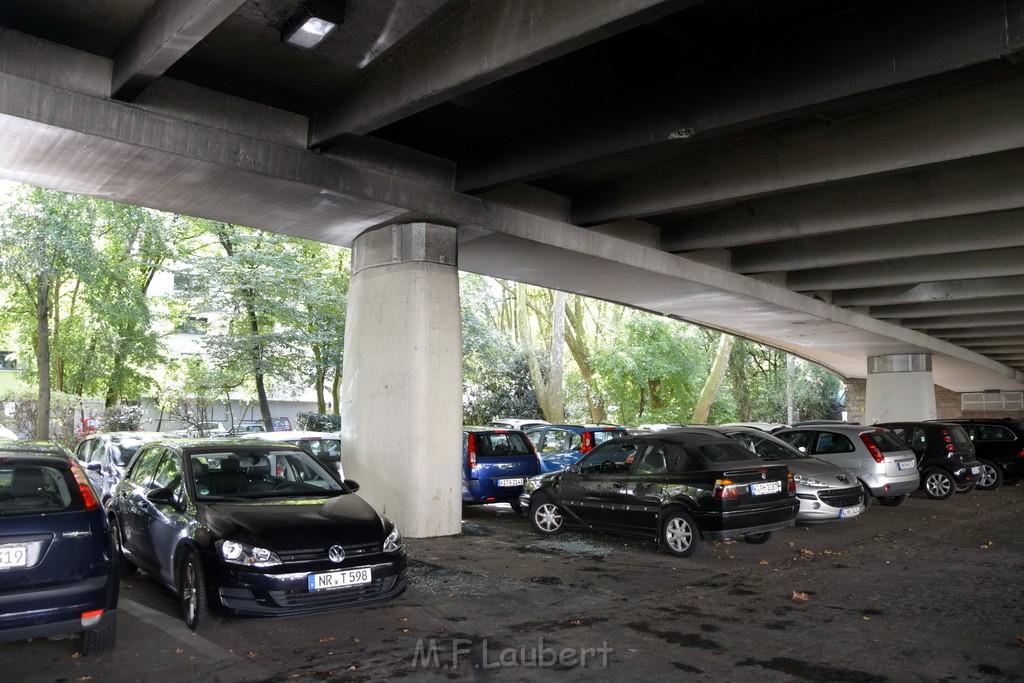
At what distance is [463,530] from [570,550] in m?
2.24

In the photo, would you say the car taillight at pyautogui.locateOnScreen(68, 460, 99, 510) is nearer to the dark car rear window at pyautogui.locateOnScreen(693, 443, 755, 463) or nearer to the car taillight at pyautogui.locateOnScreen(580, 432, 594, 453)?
the dark car rear window at pyautogui.locateOnScreen(693, 443, 755, 463)

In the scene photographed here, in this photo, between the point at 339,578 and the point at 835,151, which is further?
the point at 835,151

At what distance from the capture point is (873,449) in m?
12.8

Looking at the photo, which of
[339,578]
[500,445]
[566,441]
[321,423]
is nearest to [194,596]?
[339,578]

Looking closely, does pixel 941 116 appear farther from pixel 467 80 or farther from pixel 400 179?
pixel 400 179

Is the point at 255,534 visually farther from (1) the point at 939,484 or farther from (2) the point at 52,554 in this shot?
(1) the point at 939,484

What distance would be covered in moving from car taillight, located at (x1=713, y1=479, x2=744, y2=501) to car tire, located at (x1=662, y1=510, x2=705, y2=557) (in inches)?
19.8

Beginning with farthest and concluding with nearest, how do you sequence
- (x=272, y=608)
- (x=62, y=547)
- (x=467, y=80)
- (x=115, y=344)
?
(x=115, y=344)
(x=467, y=80)
(x=272, y=608)
(x=62, y=547)

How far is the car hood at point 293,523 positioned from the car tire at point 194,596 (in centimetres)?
34

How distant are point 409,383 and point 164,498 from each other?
4.53 metres

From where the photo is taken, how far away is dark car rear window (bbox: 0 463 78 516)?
5246 mm

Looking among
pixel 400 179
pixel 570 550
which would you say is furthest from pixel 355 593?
pixel 400 179

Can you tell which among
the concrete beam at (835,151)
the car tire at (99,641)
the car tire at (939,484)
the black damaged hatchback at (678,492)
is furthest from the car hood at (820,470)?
the car tire at (99,641)

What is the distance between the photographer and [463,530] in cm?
1151
